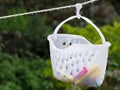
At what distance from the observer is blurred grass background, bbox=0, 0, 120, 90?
396 centimetres

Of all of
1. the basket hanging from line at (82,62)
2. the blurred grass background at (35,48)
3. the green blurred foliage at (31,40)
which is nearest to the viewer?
the basket hanging from line at (82,62)

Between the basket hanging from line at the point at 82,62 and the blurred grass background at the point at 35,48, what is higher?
the basket hanging from line at the point at 82,62

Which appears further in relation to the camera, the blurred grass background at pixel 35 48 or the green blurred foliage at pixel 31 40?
the green blurred foliage at pixel 31 40

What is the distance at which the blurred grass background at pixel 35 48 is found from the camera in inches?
156

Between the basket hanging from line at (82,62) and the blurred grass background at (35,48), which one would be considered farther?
the blurred grass background at (35,48)

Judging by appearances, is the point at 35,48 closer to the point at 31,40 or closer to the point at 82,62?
the point at 31,40

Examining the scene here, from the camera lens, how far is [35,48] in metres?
5.58

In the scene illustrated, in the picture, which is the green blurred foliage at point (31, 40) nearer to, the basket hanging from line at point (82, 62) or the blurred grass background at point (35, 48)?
the blurred grass background at point (35, 48)

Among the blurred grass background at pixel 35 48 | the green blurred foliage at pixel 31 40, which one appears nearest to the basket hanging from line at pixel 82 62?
the blurred grass background at pixel 35 48

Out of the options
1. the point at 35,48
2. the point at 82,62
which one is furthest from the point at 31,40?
the point at 82,62

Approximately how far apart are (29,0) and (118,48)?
78.5 inches

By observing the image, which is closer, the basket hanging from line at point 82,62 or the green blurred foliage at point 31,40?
the basket hanging from line at point 82,62

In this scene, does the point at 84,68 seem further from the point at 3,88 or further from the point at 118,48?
the point at 118,48

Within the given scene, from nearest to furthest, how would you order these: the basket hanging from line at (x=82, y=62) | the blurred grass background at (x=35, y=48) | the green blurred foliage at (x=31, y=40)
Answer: the basket hanging from line at (x=82, y=62) < the blurred grass background at (x=35, y=48) < the green blurred foliage at (x=31, y=40)
